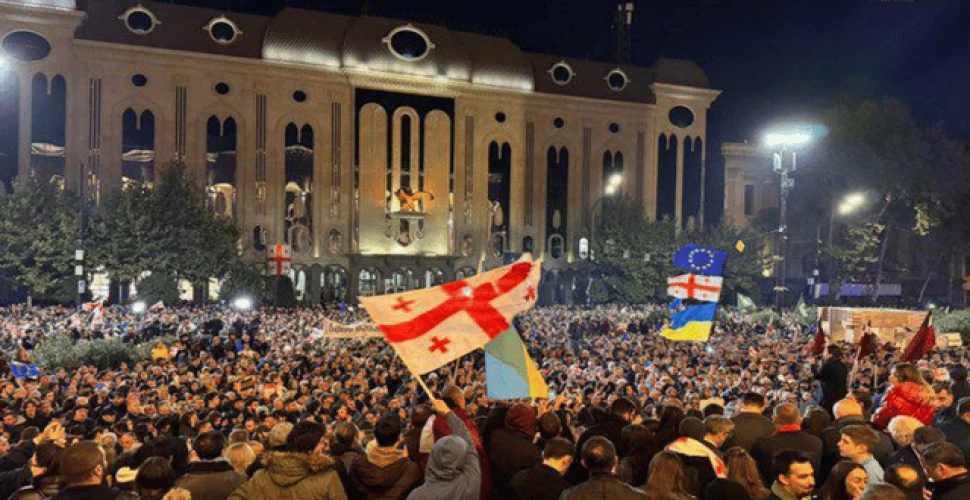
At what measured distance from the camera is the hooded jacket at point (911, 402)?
25.8 ft

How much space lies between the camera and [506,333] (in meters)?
9.66

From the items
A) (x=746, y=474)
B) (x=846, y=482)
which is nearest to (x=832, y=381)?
(x=746, y=474)

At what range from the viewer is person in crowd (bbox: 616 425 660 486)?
6.19 meters

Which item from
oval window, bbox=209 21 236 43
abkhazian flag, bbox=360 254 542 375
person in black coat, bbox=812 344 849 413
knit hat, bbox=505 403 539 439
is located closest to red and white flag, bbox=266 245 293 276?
oval window, bbox=209 21 236 43

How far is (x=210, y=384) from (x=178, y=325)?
13.6m

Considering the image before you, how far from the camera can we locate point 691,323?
18.8 m

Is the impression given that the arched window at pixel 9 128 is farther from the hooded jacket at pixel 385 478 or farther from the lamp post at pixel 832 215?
the hooded jacket at pixel 385 478

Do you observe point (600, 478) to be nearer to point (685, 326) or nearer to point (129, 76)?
point (685, 326)

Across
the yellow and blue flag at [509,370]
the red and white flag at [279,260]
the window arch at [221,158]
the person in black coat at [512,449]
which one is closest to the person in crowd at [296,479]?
the person in black coat at [512,449]

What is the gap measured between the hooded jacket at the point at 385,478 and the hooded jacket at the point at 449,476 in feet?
1.44

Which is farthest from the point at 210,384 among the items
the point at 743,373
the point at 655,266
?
the point at 655,266

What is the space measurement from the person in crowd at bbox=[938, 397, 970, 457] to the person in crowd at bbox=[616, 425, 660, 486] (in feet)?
7.86

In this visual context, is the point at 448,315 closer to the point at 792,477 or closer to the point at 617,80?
the point at 792,477

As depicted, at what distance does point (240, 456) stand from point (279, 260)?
122 feet
